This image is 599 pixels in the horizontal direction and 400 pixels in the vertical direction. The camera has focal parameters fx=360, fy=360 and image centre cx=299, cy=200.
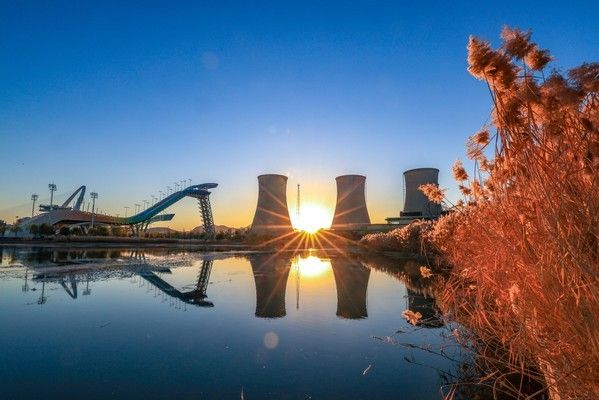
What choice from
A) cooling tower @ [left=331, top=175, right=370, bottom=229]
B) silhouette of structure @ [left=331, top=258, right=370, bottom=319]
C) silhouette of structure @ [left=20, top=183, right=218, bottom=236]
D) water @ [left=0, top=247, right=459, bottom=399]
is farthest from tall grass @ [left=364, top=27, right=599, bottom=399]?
silhouette of structure @ [left=20, top=183, right=218, bottom=236]

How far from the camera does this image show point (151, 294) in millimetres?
6852

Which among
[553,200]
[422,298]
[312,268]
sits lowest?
[422,298]

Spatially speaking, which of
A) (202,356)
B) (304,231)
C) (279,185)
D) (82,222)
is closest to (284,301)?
(202,356)

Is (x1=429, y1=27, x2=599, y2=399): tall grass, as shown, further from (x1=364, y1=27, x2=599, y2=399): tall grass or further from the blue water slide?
the blue water slide

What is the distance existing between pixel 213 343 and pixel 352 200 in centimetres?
2897

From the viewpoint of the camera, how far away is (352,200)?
106ft

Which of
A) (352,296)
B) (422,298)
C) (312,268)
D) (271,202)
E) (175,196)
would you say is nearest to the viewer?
(422,298)

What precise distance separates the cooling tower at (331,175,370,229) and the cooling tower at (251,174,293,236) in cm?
507

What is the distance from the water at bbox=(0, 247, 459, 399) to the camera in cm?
278

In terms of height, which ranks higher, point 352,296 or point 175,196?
point 175,196

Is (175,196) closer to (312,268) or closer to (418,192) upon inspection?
(418,192)

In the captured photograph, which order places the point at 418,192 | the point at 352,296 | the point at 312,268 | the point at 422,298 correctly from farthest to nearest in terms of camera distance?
the point at 418,192, the point at 312,268, the point at 352,296, the point at 422,298

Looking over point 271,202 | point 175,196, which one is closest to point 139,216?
point 175,196

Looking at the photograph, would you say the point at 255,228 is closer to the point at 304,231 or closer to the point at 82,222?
the point at 304,231
